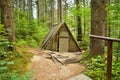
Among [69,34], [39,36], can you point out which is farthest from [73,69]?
[39,36]

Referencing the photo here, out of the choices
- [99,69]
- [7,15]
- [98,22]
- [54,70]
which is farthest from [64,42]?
[99,69]

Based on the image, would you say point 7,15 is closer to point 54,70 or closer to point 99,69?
point 54,70

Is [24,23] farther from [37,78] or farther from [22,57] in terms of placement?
[37,78]

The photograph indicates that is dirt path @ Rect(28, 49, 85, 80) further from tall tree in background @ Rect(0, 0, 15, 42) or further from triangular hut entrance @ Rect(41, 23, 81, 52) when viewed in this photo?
triangular hut entrance @ Rect(41, 23, 81, 52)

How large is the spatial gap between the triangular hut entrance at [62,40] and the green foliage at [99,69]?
773cm

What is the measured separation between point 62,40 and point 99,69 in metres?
8.87

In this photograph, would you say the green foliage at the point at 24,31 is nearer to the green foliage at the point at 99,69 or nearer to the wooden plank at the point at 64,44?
the wooden plank at the point at 64,44

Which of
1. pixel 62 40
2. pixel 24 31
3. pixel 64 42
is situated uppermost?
pixel 24 31

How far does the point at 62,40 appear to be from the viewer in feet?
51.1

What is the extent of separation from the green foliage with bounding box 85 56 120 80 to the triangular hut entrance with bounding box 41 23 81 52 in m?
7.73

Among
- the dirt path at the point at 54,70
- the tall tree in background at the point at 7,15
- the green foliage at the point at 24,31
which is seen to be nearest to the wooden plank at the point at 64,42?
the green foliage at the point at 24,31

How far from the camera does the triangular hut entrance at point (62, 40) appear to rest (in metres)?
15.4

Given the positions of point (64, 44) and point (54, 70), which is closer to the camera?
point (54, 70)

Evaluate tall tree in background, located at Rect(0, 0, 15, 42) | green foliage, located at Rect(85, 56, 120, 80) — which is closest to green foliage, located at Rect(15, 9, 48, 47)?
tall tree in background, located at Rect(0, 0, 15, 42)
